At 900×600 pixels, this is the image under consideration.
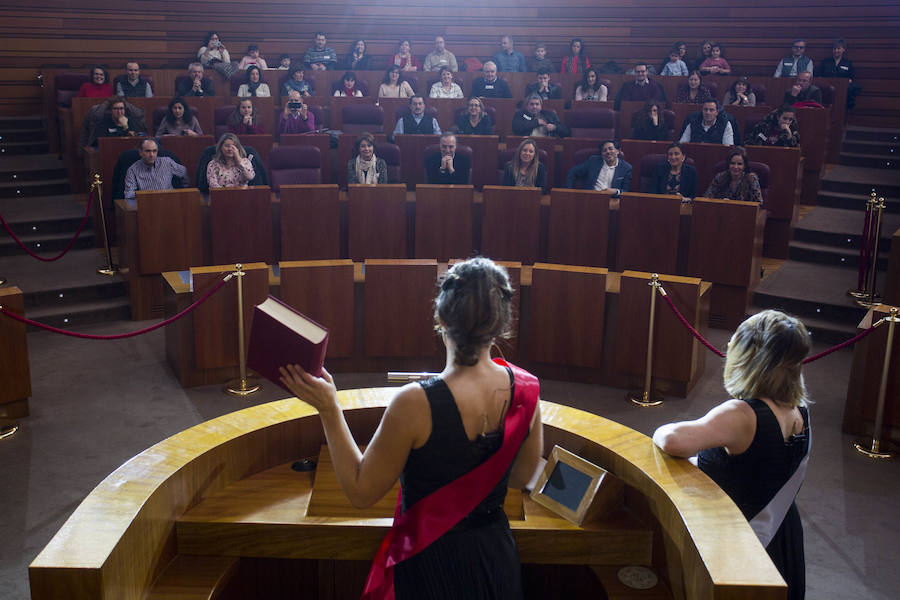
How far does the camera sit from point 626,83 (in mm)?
6953

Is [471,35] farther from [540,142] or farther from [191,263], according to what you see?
[191,263]

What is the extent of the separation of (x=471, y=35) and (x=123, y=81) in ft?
11.8

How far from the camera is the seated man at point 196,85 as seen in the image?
21.6ft

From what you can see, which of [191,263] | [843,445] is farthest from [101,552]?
[191,263]

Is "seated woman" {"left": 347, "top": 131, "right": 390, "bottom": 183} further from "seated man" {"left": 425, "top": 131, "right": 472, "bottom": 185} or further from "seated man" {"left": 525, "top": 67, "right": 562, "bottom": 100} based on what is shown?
"seated man" {"left": 525, "top": 67, "right": 562, "bottom": 100}

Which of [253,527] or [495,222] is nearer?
[253,527]

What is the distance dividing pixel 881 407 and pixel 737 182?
179cm

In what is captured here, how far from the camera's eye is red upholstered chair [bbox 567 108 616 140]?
6211 mm

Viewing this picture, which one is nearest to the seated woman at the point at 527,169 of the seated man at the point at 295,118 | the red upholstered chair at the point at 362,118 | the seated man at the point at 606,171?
the seated man at the point at 606,171

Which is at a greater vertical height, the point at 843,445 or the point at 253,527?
the point at 253,527

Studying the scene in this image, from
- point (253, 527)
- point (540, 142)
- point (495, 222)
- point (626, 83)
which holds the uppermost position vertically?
point (626, 83)

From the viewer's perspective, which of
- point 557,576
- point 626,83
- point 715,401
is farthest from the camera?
point 626,83

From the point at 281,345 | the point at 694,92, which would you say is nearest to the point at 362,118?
the point at 694,92

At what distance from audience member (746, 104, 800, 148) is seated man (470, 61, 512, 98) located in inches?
76.6
